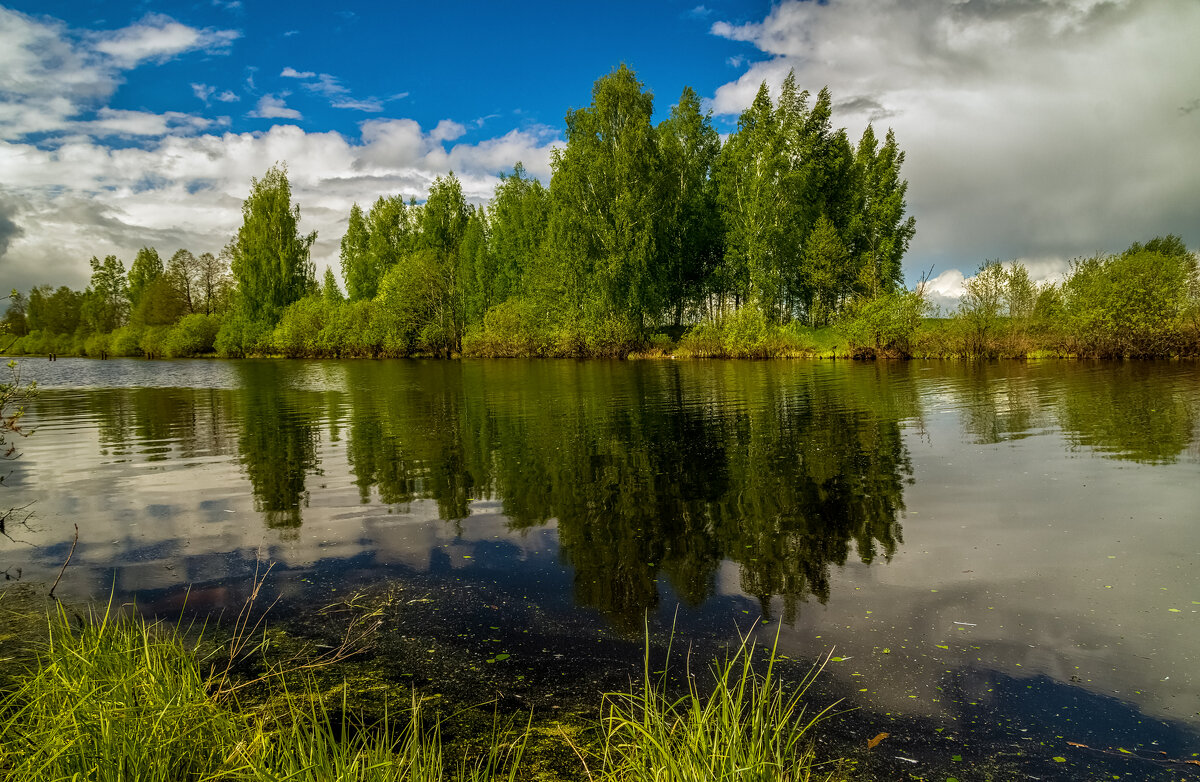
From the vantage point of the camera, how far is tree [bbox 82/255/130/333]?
4528 inches

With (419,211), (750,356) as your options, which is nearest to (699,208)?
(750,356)

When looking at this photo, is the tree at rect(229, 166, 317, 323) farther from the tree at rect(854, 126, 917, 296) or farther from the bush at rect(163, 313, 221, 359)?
the tree at rect(854, 126, 917, 296)

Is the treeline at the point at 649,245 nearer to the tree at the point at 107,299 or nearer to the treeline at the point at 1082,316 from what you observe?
the treeline at the point at 1082,316

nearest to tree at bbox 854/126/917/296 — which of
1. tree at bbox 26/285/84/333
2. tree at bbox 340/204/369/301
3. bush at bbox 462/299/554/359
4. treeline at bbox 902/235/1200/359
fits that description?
treeline at bbox 902/235/1200/359

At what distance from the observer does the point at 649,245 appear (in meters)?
60.7

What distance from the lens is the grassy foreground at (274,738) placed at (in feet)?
11.3

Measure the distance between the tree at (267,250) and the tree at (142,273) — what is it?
32505 millimetres

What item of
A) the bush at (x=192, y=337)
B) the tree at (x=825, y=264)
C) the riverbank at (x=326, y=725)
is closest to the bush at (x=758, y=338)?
the tree at (x=825, y=264)

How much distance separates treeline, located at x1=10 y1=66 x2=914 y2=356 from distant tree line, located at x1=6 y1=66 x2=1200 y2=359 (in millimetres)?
206

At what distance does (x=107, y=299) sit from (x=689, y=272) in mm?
109382

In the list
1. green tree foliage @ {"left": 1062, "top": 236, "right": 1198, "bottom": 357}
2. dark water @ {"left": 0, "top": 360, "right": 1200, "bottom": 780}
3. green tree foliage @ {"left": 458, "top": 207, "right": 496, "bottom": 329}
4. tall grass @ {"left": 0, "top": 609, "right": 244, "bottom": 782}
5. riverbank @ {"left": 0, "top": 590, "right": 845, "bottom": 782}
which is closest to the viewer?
riverbank @ {"left": 0, "top": 590, "right": 845, "bottom": 782}

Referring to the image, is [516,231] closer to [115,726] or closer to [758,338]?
[758,338]

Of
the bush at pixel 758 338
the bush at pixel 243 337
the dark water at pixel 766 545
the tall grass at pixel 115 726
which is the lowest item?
the dark water at pixel 766 545

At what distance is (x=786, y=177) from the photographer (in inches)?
2228
